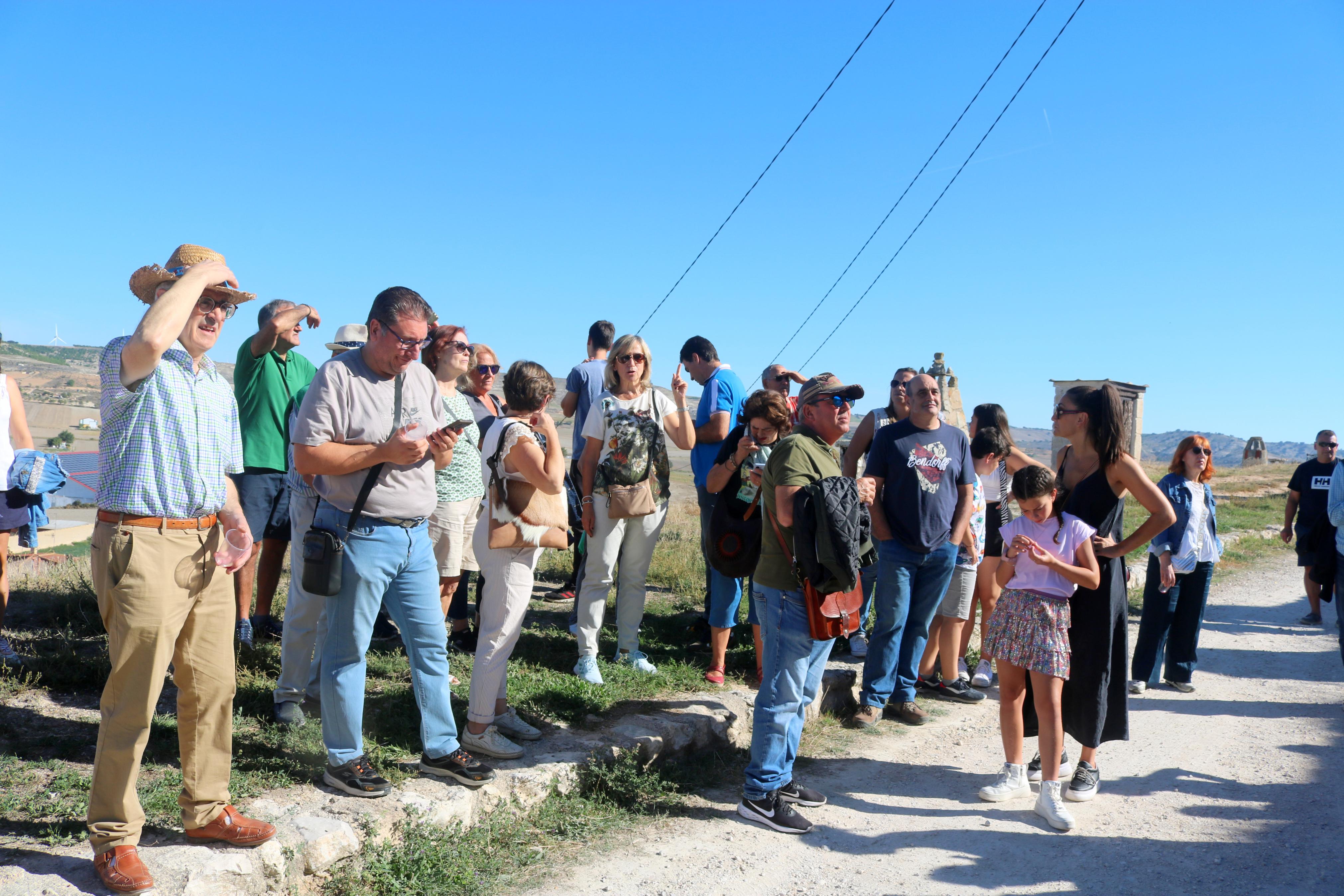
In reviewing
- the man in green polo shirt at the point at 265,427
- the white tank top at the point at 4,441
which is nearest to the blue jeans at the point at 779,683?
the man in green polo shirt at the point at 265,427

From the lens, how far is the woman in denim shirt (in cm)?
629

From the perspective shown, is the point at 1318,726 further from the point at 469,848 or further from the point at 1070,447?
the point at 469,848

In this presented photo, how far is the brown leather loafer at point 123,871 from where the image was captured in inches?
103

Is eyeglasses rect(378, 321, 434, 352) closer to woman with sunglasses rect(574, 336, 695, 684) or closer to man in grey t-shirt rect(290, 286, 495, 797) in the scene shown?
man in grey t-shirt rect(290, 286, 495, 797)

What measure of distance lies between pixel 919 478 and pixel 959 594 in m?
1.15

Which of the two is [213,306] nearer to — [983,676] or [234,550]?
[234,550]

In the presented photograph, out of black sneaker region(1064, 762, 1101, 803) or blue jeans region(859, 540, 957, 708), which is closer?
black sneaker region(1064, 762, 1101, 803)

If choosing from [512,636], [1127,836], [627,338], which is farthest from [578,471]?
[1127,836]

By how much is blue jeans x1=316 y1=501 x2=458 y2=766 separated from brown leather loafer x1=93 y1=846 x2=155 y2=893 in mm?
867

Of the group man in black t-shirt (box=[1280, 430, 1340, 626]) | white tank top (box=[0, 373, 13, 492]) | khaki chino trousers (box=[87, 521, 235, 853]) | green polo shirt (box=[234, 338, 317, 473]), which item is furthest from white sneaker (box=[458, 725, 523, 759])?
man in black t-shirt (box=[1280, 430, 1340, 626])

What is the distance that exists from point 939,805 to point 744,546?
172 centimetres

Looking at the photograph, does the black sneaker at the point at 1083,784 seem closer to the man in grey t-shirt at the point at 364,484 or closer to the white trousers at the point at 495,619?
the white trousers at the point at 495,619

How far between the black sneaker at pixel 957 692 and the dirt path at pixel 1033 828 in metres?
0.09

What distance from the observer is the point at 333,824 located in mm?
3225
